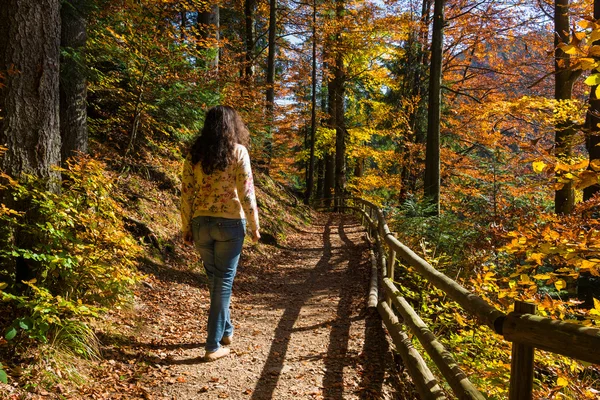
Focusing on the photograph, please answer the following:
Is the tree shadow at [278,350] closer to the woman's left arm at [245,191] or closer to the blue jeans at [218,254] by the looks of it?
the blue jeans at [218,254]

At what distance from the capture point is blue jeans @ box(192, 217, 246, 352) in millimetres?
3623

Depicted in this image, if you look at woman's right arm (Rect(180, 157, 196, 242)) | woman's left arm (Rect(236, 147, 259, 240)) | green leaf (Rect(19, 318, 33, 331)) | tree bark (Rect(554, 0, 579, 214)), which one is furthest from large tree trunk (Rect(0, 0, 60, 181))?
tree bark (Rect(554, 0, 579, 214))

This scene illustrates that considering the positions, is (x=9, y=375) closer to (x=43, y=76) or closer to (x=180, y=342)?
(x=180, y=342)

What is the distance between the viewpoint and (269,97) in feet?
53.6

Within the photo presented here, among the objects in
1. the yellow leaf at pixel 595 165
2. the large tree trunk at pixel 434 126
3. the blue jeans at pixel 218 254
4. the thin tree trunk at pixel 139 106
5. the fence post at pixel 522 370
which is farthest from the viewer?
the large tree trunk at pixel 434 126

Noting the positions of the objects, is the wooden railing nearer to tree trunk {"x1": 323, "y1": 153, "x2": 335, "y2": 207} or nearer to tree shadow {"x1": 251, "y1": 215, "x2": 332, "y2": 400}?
tree shadow {"x1": 251, "y1": 215, "x2": 332, "y2": 400}

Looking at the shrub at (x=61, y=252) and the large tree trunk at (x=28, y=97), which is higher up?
the large tree trunk at (x=28, y=97)

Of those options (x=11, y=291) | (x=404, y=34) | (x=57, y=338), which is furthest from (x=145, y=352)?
(x=404, y=34)

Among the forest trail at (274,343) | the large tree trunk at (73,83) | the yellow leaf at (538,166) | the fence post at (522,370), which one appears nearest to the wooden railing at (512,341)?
the fence post at (522,370)

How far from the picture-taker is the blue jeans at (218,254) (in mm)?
3623

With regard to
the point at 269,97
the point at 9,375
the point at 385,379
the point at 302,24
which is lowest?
the point at 385,379

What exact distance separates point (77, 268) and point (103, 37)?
452cm

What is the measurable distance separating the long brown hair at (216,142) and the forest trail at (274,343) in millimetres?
1783

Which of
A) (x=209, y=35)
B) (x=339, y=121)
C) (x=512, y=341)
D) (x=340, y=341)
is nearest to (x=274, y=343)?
(x=340, y=341)
